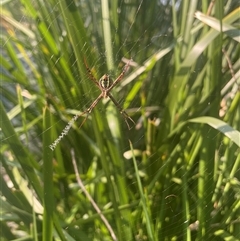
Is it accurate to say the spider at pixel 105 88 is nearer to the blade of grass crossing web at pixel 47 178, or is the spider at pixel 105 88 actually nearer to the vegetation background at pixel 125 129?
the vegetation background at pixel 125 129

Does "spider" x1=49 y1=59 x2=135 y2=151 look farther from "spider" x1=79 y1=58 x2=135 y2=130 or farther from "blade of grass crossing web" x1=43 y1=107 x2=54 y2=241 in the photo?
"blade of grass crossing web" x1=43 y1=107 x2=54 y2=241

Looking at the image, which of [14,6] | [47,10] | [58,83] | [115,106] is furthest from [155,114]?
[14,6]

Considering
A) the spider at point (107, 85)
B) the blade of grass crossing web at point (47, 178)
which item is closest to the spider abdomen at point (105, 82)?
the spider at point (107, 85)

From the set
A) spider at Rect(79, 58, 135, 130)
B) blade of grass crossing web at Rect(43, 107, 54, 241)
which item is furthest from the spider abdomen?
blade of grass crossing web at Rect(43, 107, 54, 241)

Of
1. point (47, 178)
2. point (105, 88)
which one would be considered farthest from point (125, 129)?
point (47, 178)

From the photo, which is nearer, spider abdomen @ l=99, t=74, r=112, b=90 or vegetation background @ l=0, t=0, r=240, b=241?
vegetation background @ l=0, t=0, r=240, b=241
